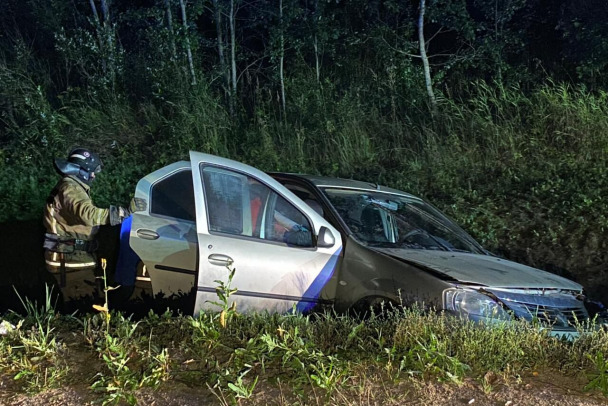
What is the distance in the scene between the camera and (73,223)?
5082 mm

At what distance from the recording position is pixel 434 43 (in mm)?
12703

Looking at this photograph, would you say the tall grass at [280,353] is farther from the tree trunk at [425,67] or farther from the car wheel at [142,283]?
the tree trunk at [425,67]

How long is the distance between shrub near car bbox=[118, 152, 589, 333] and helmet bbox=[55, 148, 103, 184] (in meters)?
0.64

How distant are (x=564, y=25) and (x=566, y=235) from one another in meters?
4.77

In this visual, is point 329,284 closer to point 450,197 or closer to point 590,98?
point 450,197

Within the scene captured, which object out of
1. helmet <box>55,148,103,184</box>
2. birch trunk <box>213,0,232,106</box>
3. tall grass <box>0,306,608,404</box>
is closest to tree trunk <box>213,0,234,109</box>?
birch trunk <box>213,0,232,106</box>

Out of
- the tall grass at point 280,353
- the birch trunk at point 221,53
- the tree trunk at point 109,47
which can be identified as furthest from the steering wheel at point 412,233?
the tree trunk at point 109,47

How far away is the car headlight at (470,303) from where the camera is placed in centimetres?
402

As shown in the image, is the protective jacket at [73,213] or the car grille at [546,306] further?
the protective jacket at [73,213]

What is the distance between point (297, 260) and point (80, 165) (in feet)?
7.06

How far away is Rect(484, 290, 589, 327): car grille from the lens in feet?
13.5

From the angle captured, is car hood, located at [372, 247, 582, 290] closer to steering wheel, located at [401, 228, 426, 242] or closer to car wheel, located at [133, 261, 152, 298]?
steering wheel, located at [401, 228, 426, 242]

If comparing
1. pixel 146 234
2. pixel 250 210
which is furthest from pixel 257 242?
pixel 146 234

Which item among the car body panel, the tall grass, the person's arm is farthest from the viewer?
the person's arm
